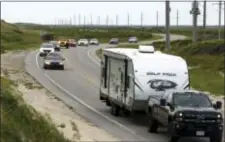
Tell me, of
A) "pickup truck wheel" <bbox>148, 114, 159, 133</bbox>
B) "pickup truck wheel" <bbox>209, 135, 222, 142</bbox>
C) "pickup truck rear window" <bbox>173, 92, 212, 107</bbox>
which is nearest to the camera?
"pickup truck wheel" <bbox>209, 135, 222, 142</bbox>

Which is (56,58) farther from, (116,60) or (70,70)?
(116,60)

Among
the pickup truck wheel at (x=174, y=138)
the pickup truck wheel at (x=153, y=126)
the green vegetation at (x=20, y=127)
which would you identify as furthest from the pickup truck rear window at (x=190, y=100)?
the green vegetation at (x=20, y=127)

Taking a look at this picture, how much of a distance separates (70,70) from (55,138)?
1645 inches

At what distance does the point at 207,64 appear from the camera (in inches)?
2244

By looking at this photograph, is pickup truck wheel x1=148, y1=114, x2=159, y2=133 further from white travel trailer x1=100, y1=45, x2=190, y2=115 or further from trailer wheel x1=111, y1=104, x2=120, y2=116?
trailer wheel x1=111, y1=104, x2=120, y2=116

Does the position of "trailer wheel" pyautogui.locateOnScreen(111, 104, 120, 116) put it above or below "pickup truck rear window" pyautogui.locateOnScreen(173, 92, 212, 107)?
below

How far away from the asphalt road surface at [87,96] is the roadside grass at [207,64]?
711 centimetres

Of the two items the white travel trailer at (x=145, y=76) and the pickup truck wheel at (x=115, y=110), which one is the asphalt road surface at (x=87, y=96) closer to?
the pickup truck wheel at (x=115, y=110)

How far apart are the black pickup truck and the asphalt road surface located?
4.01ft

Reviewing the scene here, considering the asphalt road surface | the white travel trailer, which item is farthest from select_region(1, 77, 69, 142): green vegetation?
the white travel trailer

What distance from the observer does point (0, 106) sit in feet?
55.3

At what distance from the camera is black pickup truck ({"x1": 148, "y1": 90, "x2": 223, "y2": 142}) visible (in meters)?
19.0

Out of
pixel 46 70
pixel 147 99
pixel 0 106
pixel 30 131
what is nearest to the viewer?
pixel 30 131

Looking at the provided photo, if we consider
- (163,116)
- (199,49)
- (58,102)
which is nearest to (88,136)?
(163,116)
